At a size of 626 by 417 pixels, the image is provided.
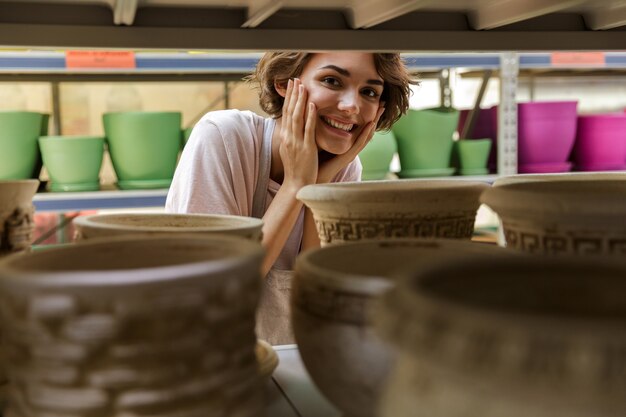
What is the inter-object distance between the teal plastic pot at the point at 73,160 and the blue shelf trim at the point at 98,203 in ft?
0.12

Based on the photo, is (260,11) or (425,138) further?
(425,138)

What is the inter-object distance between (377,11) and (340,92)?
671 mm

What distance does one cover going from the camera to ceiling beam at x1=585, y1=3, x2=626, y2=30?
933 millimetres

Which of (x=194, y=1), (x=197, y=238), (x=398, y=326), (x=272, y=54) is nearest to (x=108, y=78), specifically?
(x=272, y=54)

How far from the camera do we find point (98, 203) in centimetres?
197

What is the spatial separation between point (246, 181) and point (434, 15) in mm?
657

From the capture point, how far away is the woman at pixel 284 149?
141 centimetres

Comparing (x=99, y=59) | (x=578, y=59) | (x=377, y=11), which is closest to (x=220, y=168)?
(x=377, y=11)

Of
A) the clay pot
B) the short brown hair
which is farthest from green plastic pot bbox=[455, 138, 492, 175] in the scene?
the clay pot

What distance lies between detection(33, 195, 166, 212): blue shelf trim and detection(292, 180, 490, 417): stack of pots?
1.25m

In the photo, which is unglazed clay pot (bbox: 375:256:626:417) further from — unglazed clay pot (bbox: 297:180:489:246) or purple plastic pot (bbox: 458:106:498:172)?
purple plastic pot (bbox: 458:106:498:172)

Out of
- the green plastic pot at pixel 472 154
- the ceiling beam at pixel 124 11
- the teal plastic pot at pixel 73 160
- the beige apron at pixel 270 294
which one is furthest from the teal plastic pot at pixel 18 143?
the green plastic pot at pixel 472 154

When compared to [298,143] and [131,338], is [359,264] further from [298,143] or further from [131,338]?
[298,143]

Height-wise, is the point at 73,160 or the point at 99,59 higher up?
the point at 99,59
